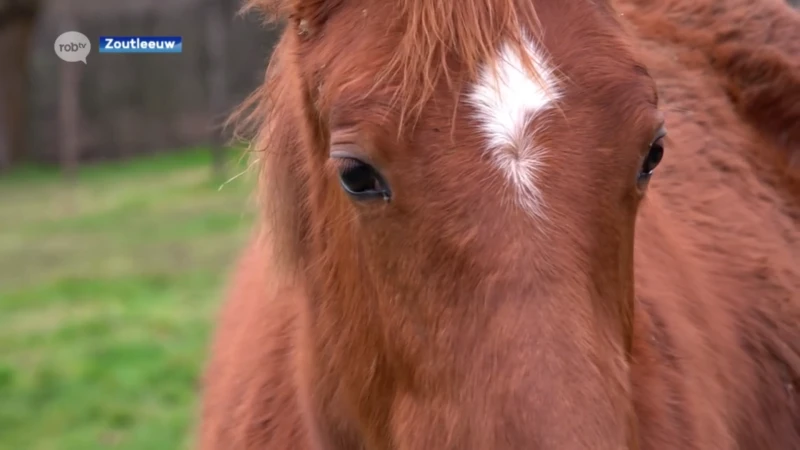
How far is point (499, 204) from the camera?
1638 mm

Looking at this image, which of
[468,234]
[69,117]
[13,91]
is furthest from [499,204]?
[69,117]

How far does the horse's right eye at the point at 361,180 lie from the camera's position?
1760 millimetres

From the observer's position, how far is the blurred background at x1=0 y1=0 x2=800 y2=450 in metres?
6.44

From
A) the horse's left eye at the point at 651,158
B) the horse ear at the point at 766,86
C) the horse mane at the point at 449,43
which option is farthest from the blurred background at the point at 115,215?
the horse ear at the point at 766,86

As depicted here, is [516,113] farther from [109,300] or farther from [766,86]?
[109,300]

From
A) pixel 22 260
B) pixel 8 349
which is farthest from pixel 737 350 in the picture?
pixel 22 260

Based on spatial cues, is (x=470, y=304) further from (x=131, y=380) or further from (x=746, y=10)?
(x=131, y=380)

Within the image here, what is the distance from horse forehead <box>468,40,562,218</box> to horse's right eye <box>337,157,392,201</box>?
0.71 ft

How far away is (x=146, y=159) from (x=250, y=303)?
14189 millimetres

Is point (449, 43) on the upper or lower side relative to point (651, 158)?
upper

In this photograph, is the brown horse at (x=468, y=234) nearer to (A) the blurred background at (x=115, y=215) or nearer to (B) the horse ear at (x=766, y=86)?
(A) the blurred background at (x=115, y=215)

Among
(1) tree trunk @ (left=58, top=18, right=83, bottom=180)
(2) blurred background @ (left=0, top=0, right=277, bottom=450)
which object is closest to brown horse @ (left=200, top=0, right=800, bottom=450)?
(2) blurred background @ (left=0, top=0, right=277, bottom=450)

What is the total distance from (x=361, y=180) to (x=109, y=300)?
7.50 meters

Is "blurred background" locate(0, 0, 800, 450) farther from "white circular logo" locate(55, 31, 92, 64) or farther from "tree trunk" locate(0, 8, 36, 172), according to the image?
"white circular logo" locate(55, 31, 92, 64)
